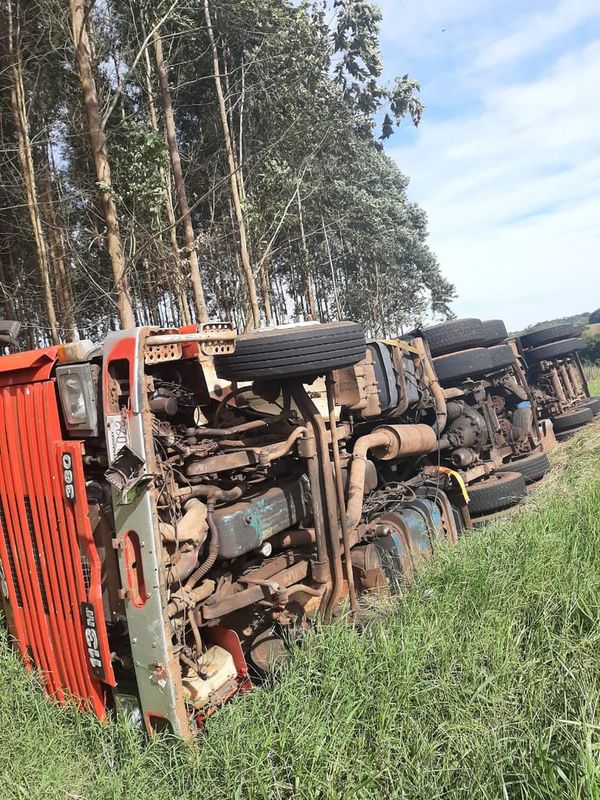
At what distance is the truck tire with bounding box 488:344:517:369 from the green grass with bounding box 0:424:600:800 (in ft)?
11.7

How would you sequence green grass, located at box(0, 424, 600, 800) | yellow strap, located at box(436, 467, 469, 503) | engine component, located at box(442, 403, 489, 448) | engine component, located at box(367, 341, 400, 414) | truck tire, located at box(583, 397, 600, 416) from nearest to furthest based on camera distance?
green grass, located at box(0, 424, 600, 800) → engine component, located at box(367, 341, 400, 414) → yellow strap, located at box(436, 467, 469, 503) → engine component, located at box(442, 403, 489, 448) → truck tire, located at box(583, 397, 600, 416)

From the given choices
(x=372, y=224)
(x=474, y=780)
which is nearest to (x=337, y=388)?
(x=474, y=780)

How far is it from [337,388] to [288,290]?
21.3 meters

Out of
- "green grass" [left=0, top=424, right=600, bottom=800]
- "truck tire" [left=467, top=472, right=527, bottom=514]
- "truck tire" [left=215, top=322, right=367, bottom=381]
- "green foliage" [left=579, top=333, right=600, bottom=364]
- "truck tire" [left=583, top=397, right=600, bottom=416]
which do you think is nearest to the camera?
"green grass" [left=0, top=424, right=600, bottom=800]

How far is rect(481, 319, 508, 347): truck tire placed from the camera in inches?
257

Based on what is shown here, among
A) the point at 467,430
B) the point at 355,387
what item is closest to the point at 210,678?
the point at 355,387

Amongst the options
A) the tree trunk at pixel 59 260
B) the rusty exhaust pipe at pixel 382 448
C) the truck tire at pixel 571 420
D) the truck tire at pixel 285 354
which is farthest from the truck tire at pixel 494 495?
the tree trunk at pixel 59 260

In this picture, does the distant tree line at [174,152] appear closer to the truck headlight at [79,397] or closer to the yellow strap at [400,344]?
the yellow strap at [400,344]

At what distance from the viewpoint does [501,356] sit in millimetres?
6734

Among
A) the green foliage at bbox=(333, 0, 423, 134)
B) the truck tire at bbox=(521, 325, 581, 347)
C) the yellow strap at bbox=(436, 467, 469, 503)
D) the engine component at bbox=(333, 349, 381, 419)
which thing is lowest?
the yellow strap at bbox=(436, 467, 469, 503)

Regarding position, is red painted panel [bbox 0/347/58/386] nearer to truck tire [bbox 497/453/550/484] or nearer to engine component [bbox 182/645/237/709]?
engine component [bbox 182/645/237/709]

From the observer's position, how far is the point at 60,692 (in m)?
2.64

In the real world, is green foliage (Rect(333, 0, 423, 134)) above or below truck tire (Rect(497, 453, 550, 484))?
above

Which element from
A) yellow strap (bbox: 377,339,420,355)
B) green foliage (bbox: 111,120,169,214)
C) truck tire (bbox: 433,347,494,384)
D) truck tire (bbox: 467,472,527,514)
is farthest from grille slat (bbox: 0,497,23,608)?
green foliage (bbox: 111,120,169,214)
